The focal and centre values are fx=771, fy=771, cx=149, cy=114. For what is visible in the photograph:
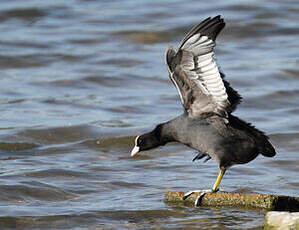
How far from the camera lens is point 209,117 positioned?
7.21m

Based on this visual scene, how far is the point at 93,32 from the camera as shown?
16578 millimetres

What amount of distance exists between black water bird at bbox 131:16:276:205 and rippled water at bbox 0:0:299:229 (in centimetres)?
57

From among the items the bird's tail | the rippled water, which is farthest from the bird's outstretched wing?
the rippled water

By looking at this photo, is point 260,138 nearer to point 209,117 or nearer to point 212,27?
point 209,117

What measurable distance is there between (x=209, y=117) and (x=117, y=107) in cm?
449

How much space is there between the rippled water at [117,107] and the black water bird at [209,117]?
57 centimetres

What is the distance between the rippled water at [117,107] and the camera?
723 cm

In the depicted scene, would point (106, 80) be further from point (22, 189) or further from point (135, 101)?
point (22, 189)

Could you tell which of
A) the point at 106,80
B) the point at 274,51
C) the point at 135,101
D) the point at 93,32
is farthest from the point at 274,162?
the point at 93,32

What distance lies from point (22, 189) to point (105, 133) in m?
2.77

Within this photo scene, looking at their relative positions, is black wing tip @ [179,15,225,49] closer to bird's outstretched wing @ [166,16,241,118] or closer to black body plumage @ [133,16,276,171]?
bird's outstretched wing @ [166,16,241,118]

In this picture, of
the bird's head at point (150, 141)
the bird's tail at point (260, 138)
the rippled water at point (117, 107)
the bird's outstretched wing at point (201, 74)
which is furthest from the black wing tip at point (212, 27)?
the rippled water at point (117, 107)

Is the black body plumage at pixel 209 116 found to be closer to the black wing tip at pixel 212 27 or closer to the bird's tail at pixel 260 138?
the bird's tail at pixel 260 138

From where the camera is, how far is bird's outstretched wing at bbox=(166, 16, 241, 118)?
6512mm
